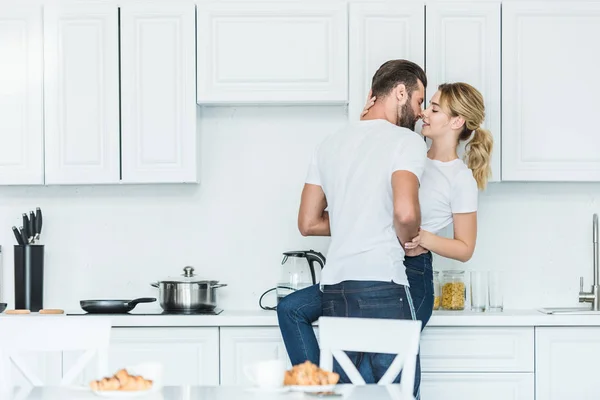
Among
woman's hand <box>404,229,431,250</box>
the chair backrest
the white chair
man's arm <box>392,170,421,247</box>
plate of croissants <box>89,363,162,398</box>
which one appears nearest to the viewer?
plate of croissants <box>89,363,162,398</box>

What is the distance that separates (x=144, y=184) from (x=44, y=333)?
1602mm

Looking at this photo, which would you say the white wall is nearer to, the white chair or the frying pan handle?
the frying pan handle

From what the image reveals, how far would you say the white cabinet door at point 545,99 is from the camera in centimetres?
381

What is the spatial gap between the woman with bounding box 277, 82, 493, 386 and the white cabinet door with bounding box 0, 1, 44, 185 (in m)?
1.39

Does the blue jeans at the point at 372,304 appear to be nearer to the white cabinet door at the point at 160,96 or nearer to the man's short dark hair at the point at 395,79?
the man's short dark hair at the point at 395,79

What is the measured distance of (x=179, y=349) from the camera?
144 inches

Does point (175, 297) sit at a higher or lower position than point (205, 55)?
lower

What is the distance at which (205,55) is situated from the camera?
3.83 metres

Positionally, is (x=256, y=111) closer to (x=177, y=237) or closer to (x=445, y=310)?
(x=177, y=237)

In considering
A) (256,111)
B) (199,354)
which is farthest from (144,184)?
(199,354)

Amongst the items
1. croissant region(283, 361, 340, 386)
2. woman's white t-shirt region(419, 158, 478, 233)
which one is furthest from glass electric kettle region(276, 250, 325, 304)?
croissant region(283, 361, 340, 386)

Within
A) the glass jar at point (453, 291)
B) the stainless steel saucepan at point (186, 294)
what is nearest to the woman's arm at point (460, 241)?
the glass jar at point (453, 291)

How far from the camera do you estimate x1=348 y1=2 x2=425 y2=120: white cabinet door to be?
3812mm

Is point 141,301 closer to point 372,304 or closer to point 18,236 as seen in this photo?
point 18,236
